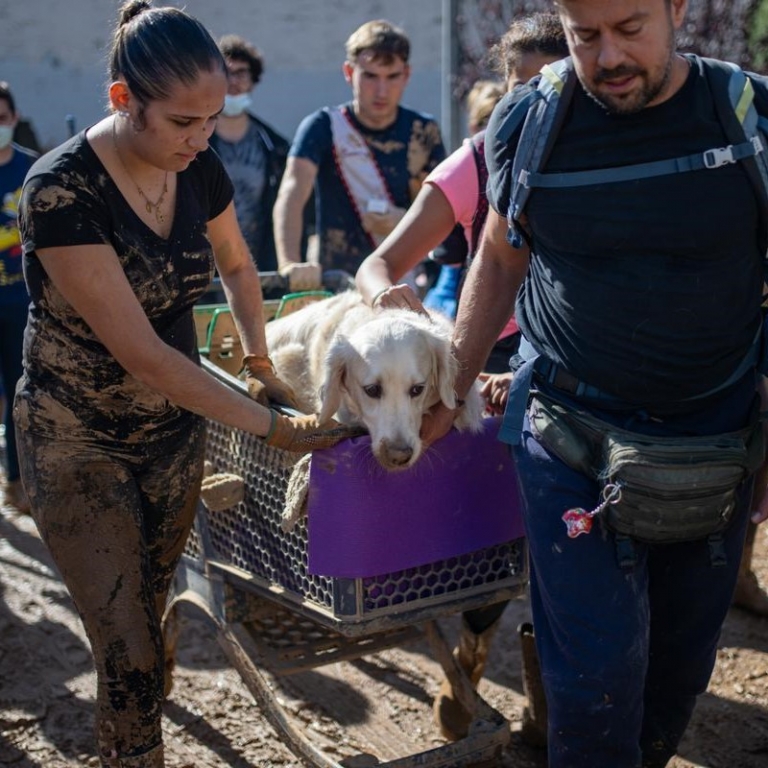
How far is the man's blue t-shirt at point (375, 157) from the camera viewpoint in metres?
5.65

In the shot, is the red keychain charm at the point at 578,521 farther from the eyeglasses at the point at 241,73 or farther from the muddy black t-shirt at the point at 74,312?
the eyeglasses at the point at 241,73

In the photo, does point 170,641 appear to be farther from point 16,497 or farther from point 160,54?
point 16,497

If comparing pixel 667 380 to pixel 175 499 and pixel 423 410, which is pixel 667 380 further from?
pixel 175 499

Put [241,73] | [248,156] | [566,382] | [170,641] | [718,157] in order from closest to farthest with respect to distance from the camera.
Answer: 1. [718,157]
2. [566,382]
3. [170,641]
4. [248,156]
5. [241,73]

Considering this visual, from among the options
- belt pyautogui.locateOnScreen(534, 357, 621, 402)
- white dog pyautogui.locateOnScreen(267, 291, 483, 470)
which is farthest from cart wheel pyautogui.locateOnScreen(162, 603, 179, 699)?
belt pyautogui.locateOnScreen(534, 357, 621, 402)

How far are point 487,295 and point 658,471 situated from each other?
72 centimetres

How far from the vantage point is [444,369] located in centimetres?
335

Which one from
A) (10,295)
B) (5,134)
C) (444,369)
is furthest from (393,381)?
(5,134)

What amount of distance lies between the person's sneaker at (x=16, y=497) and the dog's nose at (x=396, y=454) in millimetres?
4093

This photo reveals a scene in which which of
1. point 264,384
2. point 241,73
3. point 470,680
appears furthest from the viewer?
point 241,73

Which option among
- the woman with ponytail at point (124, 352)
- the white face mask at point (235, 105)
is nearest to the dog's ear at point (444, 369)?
the woman with ponytail at point (124, 352)

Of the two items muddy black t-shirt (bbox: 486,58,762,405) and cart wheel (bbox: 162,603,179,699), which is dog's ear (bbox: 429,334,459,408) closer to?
muddy black t-shirt (bbox: 486,58,762,405)

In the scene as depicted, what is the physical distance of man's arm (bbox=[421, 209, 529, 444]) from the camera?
2.98 meters

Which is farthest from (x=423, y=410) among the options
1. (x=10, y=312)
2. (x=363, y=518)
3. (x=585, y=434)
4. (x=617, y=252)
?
(x=10, y=312)
